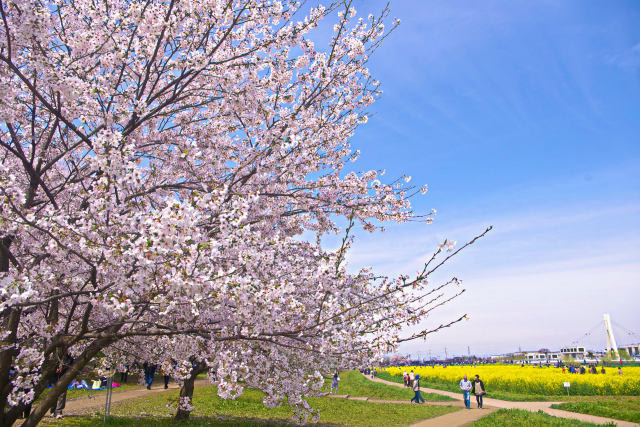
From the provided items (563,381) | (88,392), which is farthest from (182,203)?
(563,381)

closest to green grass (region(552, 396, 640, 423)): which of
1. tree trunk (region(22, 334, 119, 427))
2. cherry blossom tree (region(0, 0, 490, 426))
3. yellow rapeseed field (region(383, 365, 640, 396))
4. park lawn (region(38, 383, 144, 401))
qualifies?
yellow rapeseed field (region(383, 365, 640, 396))

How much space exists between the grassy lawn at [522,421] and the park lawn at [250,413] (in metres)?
2.57

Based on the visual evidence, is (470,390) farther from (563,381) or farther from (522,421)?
(563,381)

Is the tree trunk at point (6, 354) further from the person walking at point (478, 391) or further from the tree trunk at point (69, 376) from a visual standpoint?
the person walking at point (478, 391)

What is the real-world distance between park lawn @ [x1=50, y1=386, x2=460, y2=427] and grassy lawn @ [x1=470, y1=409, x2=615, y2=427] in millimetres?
2565

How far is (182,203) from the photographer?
217 inches

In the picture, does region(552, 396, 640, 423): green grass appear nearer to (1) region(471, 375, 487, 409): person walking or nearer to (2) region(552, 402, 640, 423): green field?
(2) region(552, 402, 640, 423): green field

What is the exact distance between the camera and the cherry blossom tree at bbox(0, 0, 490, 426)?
543 centimetres

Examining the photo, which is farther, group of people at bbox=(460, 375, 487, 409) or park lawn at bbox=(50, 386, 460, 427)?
group of people at bbox=(460, 375, 487, 409)

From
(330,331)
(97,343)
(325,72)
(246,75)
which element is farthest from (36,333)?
(325,72)

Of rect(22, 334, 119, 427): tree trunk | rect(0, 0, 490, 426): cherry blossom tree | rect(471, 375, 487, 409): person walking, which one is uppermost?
rect(0, 0, 490, 426): cherry blossom tree

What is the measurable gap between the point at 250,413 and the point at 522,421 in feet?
33.9

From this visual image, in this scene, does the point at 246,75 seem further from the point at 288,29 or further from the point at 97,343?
the point at 97,343

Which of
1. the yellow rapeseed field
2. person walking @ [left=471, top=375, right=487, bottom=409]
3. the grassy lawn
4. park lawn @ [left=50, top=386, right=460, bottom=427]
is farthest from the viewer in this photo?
the yellow rapeseed field
